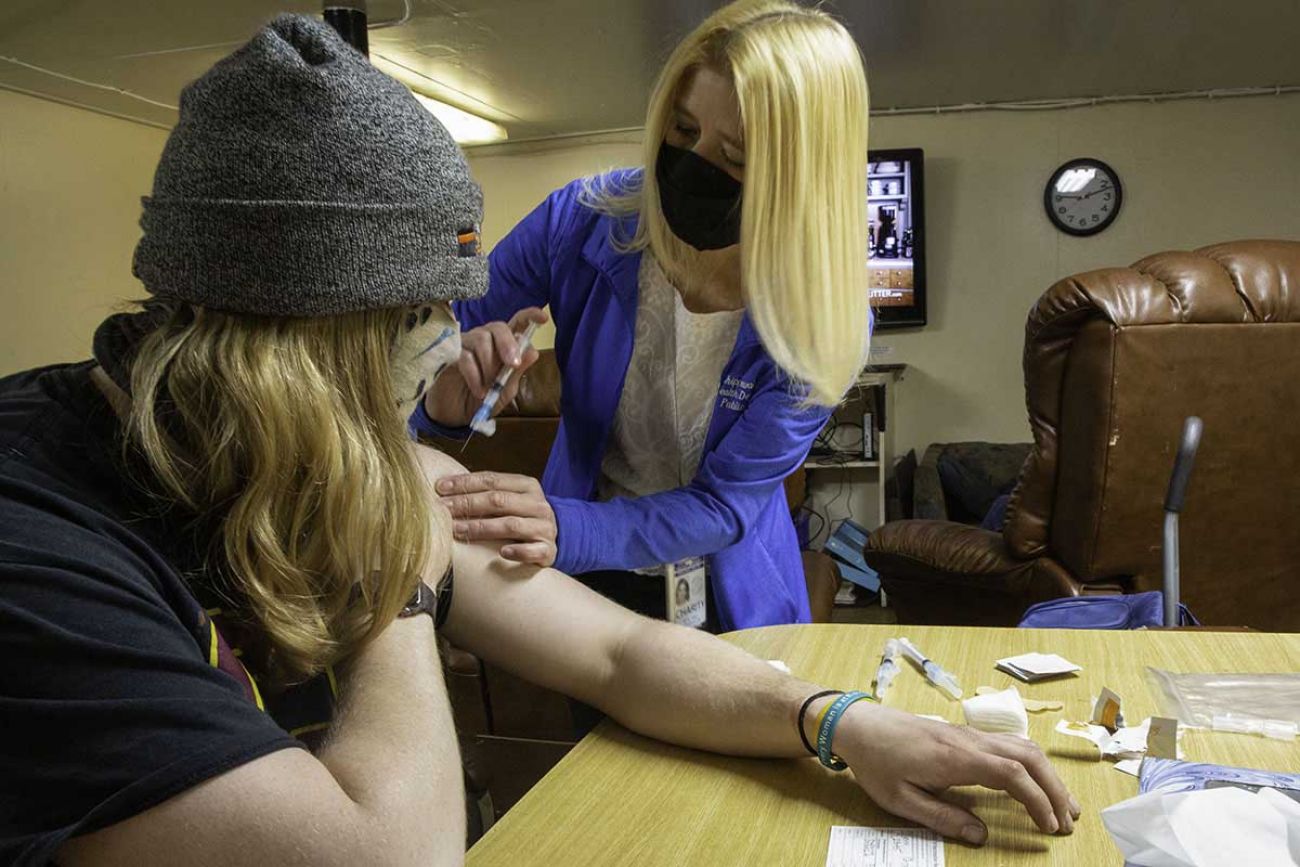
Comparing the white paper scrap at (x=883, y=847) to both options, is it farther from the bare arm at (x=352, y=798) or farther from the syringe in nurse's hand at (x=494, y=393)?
the syringe in nurse's hand at (x=494, y=393)

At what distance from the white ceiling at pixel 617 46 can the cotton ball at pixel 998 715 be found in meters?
3.18

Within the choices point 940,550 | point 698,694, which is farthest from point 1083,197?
point 698,694

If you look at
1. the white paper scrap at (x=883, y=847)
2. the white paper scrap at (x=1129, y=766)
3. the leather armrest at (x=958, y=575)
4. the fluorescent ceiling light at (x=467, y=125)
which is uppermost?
the fluorescent ceiling light at (x=467, y=125)

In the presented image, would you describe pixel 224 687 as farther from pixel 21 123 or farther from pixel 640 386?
pixel 21 123

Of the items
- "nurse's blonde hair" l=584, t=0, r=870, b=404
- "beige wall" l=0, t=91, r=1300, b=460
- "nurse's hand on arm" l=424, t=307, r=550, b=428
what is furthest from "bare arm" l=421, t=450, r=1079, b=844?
"beige wall" l=0, t=91, r=1300, b=460

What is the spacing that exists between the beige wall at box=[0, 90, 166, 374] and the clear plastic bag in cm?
477

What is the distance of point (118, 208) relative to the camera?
5625 mm

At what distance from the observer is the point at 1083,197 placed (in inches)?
219

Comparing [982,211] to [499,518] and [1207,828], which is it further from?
[1207,828]

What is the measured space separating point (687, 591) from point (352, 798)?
89 cm

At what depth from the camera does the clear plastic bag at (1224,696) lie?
1096 mm

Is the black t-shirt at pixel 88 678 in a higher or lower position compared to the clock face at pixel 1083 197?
lower

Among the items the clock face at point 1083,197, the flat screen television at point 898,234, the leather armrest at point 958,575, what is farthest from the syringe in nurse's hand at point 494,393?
the clock face at point 1083,197

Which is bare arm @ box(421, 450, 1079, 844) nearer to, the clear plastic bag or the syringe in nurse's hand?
the syringe in nurse's hand
